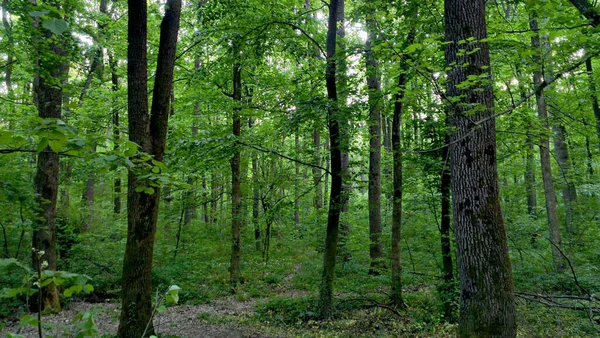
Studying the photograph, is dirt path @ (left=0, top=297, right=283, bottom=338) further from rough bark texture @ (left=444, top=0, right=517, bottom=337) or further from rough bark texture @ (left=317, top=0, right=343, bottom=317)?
rough bark texture @ (left=444, top=0, right=517, bottom=337)

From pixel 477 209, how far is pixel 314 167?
4789mm

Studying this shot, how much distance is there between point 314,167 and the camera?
8.20m

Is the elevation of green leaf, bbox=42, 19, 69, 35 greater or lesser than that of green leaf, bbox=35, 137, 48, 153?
greater

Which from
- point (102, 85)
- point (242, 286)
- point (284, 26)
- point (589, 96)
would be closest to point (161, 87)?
point (284, 26)

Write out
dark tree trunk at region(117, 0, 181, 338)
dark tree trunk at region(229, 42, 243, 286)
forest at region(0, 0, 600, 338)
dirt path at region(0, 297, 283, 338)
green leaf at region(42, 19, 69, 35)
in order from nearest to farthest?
green leaf at region(42, 19, 69, 35) < forest at region(0, 0, 600, 338) < dark tree trunk at region(117, 0, 181, 338) < dirt path at region(0, 297, 283, 338) < dark tree trunk at region(229, 42, 243, 286)

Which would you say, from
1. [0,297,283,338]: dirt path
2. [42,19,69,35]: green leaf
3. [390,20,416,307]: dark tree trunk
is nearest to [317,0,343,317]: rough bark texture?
[390,20,416,307]: dark tree trunk

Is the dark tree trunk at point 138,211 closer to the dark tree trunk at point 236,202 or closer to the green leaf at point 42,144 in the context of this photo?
the green leaf at point 42,144

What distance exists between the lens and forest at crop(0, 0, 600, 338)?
3369mm

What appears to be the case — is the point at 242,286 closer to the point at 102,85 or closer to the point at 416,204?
the point at 416,204

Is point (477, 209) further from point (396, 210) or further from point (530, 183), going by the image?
point (530, 183)

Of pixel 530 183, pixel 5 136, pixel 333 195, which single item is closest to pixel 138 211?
pixel 5 136

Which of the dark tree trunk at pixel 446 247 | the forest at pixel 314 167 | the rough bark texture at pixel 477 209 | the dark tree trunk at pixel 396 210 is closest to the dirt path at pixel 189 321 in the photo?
the forest at pixel 314 167

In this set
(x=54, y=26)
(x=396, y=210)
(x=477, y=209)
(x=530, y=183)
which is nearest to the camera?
(x=54, y=26)

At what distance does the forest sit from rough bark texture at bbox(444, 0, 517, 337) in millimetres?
17
